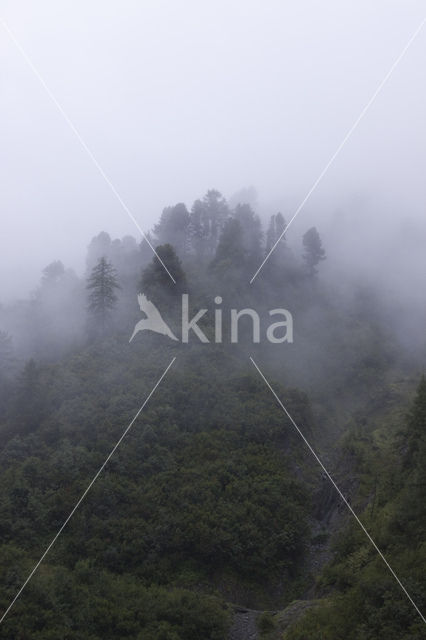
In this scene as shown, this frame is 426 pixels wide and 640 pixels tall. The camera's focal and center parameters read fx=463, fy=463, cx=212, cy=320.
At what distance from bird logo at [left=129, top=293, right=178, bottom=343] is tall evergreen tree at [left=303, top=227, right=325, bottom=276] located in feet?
70.0

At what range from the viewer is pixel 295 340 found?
43938mm

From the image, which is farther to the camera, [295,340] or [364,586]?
[295,340]

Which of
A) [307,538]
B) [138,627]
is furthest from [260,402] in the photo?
[138,627]

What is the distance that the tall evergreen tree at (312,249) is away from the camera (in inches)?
2073

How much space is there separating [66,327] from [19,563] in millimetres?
29930

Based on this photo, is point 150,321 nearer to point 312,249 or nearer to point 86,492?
point 86,492

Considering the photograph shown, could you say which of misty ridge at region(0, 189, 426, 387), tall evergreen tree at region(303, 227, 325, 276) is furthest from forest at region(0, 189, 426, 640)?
tall evergreen tree at region(303, 227, 325, 276)

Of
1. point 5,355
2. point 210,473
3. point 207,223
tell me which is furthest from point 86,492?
point 207,223

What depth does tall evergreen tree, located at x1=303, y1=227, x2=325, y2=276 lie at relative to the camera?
173ft

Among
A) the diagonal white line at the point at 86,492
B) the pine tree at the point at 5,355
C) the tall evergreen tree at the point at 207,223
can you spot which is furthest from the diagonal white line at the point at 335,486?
the tall evergreen tree at the point at 207,223

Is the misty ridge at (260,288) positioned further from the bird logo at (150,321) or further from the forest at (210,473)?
the bird logo at (150,321)

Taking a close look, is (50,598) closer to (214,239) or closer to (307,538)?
(307,538)

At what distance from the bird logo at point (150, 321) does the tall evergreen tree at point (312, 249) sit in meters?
21.3

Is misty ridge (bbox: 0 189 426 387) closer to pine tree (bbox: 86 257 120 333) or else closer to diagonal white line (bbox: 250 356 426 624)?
pine tree (bbox: 86 257 120 333)
